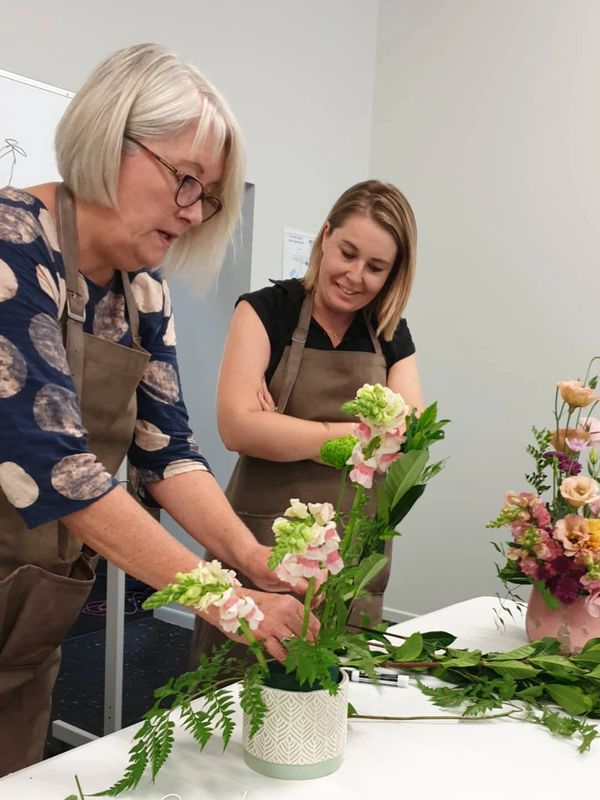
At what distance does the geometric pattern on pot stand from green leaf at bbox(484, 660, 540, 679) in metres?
0.38

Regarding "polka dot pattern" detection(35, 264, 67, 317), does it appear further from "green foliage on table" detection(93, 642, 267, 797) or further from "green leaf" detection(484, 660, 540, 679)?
"green leaf" detection(484, 660, 540, 679)

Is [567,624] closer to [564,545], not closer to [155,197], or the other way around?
[564,545]

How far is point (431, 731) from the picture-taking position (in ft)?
3.56

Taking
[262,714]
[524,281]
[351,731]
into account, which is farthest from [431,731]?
[524,281]

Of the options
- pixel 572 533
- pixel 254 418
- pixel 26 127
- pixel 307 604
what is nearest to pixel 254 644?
pixel 307 604

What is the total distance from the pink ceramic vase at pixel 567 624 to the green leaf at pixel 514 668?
0.18m

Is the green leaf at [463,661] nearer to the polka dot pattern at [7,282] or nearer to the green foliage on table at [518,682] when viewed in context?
the green foliage on table at [518,682]

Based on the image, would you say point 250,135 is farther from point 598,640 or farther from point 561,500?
point 598,640

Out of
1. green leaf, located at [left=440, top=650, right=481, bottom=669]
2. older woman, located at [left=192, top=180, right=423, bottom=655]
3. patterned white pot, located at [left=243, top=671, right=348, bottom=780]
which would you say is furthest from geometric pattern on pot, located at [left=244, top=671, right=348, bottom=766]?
older woman, located at [left=192, top=180, right=423, bottom=655]

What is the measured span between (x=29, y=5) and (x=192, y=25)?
0.75 m

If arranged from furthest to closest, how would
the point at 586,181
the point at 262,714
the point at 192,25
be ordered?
1. the point at 586,181
2. the point at 192,25
3. the point at 262,714

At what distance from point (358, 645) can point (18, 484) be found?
0.48 meters

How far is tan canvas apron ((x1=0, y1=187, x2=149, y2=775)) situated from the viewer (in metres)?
1.22

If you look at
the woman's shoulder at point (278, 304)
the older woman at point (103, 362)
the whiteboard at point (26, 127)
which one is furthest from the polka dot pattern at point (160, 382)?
the whiteboard at point (26, 127)
